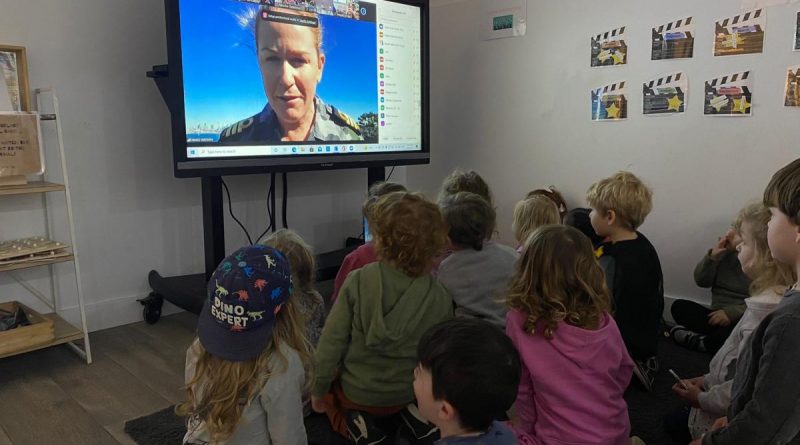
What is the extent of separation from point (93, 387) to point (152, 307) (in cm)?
73

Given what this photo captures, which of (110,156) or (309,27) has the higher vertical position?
(309,27)

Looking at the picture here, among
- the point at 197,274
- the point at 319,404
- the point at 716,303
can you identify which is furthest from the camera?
the point at 197,274

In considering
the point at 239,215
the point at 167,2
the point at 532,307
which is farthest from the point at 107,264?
the point at 532,307

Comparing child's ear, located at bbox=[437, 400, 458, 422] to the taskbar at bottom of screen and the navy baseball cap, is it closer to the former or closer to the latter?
the navy baseball cap

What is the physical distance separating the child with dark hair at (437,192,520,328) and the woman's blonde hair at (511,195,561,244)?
415 mm

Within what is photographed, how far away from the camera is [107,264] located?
2994mm

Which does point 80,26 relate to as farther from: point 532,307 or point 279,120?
point 532,307

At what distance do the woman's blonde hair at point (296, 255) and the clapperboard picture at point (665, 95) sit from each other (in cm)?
208

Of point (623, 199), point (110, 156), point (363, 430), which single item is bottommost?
point (363, 430)

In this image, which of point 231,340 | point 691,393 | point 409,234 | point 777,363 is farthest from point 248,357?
point 691,393

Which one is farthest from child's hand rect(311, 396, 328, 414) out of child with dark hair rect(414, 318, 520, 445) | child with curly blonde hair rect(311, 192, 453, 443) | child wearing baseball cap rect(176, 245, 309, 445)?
child with dark hair rect(414, 318, 520, 445)

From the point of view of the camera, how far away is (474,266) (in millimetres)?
1979

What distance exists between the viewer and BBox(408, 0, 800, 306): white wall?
2.81 m

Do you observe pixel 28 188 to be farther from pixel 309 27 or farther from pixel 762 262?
pixel 762 262
